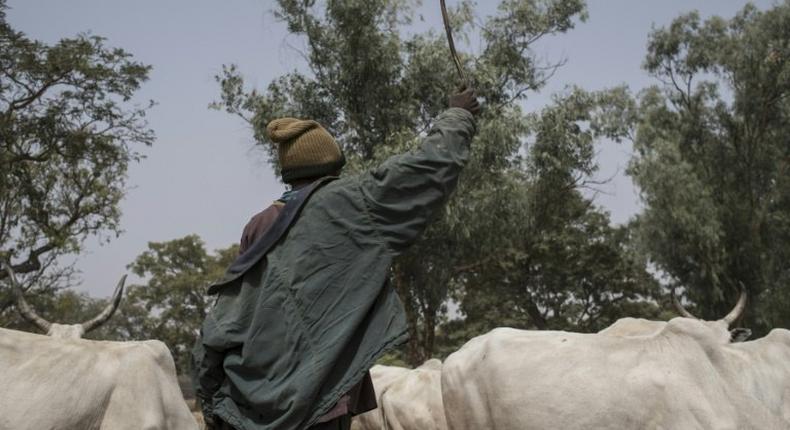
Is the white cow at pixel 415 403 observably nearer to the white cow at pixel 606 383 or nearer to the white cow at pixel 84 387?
the white cow at pixel 84 387

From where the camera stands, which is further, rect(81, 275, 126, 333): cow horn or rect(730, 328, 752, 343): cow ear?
rect(81, 275, 126, 333): cow horn

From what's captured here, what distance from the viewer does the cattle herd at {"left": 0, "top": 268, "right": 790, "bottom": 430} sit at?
12.8 feet

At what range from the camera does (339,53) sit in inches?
559

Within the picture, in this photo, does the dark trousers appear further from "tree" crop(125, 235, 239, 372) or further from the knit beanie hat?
"tree" crop(125, 235, 239, 372)

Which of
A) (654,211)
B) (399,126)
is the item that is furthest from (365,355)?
(654,211)

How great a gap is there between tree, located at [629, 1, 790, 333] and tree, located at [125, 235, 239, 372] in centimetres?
1409

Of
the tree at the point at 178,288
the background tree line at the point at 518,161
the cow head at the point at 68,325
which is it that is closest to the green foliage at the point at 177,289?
the tree at the point at 178,288

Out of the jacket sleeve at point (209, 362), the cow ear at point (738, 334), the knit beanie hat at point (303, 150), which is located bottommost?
the jacket sleeve at point (209, 362)

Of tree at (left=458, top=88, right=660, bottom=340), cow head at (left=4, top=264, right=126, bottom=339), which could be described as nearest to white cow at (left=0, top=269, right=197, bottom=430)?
cow head at (left=4, top=264, right=126, bottom=339)

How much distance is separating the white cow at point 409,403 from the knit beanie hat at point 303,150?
4.35m

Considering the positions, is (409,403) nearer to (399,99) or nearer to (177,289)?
(399,99)

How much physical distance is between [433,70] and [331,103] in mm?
1712

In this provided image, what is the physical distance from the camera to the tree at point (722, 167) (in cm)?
1936

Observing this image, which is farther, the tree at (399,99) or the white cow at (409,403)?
the tree at (399,99)
